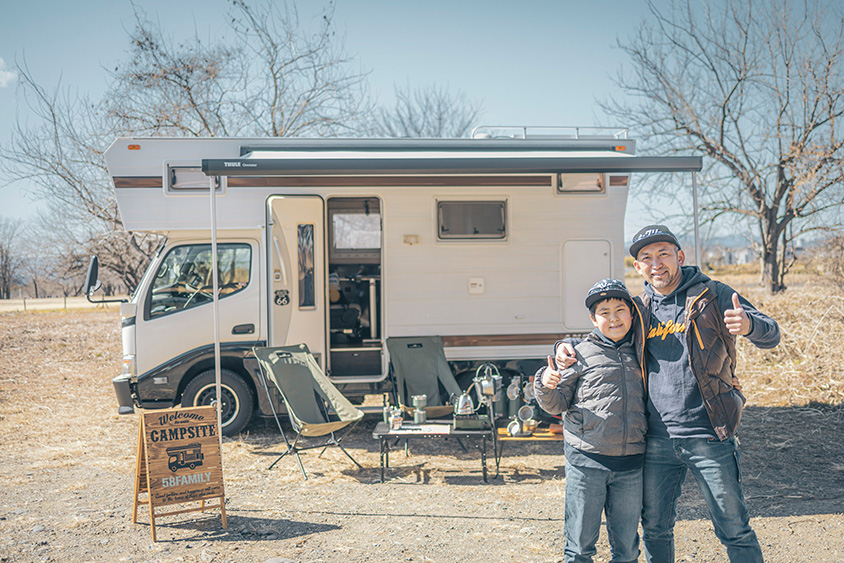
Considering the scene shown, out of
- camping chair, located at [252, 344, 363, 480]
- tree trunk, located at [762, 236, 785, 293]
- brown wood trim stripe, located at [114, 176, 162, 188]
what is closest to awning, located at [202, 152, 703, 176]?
brown wood trim stripe, located at [114, 176, 162, 188]

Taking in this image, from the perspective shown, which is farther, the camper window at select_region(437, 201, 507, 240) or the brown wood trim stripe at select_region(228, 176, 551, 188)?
the camper window at select_region(437, 201, 507, 240)

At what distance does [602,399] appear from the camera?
101 inches

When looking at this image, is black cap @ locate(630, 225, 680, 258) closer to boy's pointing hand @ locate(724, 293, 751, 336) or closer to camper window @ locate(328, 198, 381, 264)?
boy's pointing hand @ locate(724, 293, 751, 336)

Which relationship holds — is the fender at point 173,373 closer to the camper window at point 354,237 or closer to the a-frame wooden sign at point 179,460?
the camper window at point 354,237

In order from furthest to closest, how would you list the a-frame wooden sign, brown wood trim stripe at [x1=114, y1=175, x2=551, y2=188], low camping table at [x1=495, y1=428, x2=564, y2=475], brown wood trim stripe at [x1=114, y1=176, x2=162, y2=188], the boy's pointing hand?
1. brown wood trim stripe at [x1=114, y1=175, x2=551, y2=188]
2. brown wood trim stripe at [x1=114, y1=176, x2=162, y2=188]
3. low camping table at [x1=495, y1=428, x2=564, y2=475]
4. the a-frame wooden sign
5. the boy's pointing hand

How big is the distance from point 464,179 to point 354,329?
2.30 m

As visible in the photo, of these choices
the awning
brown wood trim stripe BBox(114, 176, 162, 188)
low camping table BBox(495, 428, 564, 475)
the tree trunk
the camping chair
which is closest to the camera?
the awning

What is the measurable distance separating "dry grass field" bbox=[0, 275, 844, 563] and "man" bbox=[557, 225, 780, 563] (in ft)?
3.53

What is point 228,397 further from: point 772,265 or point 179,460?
point 772,265

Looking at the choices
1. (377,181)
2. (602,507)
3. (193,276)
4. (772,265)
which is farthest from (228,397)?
(772,265)

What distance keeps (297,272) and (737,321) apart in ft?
14.3

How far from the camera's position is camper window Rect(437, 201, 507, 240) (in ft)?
19.8

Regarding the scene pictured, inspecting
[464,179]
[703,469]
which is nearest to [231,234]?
[464,179]

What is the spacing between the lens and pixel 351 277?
738cm
